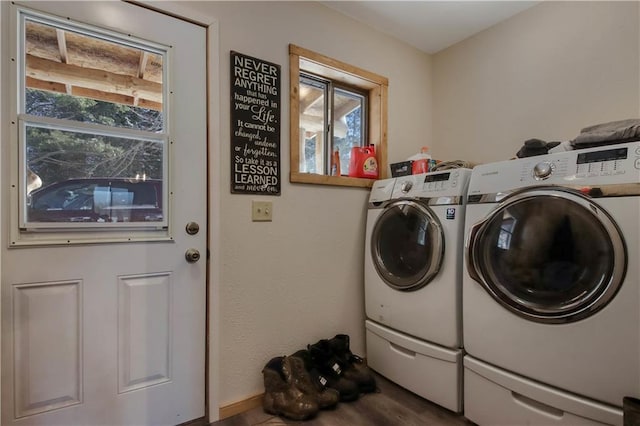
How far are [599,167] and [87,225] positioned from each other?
6.51 feet

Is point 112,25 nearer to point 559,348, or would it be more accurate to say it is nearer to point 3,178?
point 3,178

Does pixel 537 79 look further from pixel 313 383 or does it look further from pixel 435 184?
pixel 313 383

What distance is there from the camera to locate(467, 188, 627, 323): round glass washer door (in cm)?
104

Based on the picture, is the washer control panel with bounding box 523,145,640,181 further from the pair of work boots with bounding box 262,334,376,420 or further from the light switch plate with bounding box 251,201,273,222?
the pair of work boots with bounding box 262,334,376,420

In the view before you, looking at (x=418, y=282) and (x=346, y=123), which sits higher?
(x=346, y=123)

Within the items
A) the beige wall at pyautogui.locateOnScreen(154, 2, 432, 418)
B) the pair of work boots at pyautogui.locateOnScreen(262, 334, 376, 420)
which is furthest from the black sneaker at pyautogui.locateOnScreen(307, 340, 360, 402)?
the beige wall at pyautogui.locateOnScreen(154, 2, 432, 418)

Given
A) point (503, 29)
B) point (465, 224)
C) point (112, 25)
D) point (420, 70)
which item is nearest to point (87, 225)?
point (112, 25)

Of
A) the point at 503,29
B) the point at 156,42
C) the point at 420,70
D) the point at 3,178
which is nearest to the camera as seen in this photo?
the point at 3,178

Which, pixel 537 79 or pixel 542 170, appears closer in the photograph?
pixel 542 170

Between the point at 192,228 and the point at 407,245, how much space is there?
114 centimetres

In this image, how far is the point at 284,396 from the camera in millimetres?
1471

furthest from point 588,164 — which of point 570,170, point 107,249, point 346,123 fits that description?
point 107,249

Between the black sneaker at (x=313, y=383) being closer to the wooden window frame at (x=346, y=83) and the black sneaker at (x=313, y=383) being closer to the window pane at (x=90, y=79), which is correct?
the wooden window frame at (x=346, y=83)

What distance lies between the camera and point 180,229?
1.39 m
